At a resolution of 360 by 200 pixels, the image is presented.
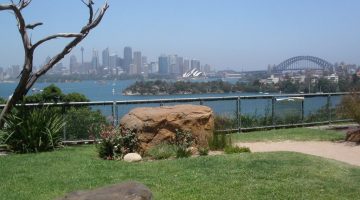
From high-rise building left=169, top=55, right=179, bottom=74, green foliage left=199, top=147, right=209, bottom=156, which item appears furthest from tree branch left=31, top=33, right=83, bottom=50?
high-rise building left=169, top=55, right=179, bottom=74

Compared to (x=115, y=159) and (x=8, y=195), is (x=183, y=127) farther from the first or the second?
(x=8, y=195)

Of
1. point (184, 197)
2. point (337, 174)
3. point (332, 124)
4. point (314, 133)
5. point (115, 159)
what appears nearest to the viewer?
point (184, 197)

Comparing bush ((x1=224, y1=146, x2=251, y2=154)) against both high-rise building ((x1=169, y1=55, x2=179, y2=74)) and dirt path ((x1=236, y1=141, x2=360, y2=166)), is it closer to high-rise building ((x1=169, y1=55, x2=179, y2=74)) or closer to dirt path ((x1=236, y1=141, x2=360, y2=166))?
dirt path ((x1=236, y1=141, x2=360, y2=166))

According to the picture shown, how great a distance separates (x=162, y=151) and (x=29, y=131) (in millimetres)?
3671

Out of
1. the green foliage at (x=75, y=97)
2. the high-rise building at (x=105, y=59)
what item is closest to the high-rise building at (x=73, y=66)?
the high-rise building at (x=105, y=59)

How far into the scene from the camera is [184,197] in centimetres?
802

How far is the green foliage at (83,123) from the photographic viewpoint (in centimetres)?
1563

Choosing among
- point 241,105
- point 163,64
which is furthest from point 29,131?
point 163,64

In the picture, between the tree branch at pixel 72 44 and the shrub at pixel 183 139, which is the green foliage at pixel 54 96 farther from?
the shrub at pixel 183 139

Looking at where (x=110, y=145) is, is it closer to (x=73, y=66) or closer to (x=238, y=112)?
(x=238, y=112)

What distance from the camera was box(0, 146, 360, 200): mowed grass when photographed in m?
8.32

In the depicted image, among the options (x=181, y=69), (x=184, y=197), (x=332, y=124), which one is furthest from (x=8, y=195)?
(x=181, y=69)

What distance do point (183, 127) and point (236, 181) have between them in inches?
171

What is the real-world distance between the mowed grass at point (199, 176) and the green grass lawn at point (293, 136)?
4615mm
